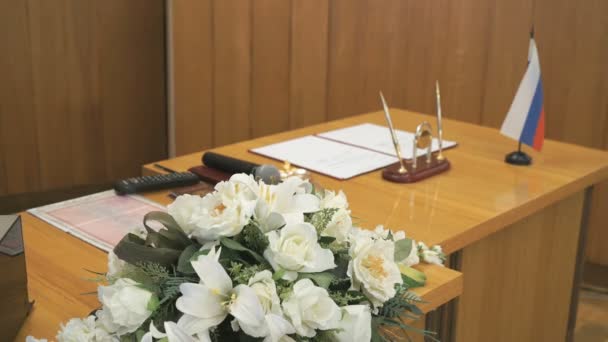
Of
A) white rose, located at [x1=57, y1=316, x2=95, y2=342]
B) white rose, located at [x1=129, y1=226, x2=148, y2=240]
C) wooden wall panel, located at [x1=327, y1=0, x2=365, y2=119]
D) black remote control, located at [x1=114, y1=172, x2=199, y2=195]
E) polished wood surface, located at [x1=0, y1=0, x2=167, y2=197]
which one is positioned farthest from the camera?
polished wood surface, located at [x1=0, y1=0, x2=167, y2=197]

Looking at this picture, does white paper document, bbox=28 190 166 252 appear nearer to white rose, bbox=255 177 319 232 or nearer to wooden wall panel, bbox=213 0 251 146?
white rose, bbox=255 177 319 232

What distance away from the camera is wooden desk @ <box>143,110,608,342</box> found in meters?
1.81

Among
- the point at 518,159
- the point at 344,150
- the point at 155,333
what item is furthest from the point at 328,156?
the point at 155,333

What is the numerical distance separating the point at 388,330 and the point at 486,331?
0.89 m

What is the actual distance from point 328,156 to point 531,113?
22.3 inches

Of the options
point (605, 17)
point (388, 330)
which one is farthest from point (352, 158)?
point (605, 17)

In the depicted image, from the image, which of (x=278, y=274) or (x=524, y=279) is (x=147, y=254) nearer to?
(x=278, y=274)

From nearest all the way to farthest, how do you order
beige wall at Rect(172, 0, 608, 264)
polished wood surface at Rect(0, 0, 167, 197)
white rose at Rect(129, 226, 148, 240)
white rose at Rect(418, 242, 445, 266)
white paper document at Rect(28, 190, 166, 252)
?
white rose at Rect(129, 226, 148, 240) < white rose at Rect(418, 242, 445, 266) < white paper document at Rect(28, 190, 166, 252) < beige wall at Rect(172, 0, 608, 264) < polished wood surface at Rect(0, 0, 167, 197)

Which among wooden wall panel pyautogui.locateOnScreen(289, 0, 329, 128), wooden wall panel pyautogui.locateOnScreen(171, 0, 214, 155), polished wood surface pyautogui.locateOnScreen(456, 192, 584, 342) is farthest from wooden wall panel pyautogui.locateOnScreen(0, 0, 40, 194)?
polished wood surface pyautogui.locateOnScreen(456, 192, 584, 342)

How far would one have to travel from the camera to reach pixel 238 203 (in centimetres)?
104

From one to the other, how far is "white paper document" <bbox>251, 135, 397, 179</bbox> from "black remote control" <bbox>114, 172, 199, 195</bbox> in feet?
1.09

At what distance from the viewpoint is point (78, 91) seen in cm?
426

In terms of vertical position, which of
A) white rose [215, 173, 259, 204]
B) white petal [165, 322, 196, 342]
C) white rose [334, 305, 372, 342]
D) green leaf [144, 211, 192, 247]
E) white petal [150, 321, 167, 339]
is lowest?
white rose [334, 305, 372, 342]

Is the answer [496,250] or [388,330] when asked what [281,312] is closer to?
[388,330]
